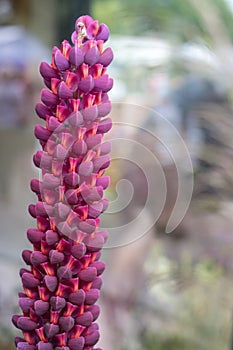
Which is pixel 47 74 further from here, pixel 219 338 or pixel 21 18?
pixel 21 18

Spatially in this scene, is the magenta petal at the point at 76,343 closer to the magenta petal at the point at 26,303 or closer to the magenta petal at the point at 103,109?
the magenta petal at the point at 26,303

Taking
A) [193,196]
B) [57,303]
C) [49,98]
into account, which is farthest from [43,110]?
[193,196]

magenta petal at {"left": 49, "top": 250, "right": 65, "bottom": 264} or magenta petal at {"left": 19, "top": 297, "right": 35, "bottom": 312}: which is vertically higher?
magenta petal at {"left": 49, "top": 250, "right": 65, "bottom": 264}

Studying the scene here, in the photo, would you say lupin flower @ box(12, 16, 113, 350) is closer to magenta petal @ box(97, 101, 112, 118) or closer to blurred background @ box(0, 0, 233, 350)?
magenta petal @ box(97, 101, 112, 118)

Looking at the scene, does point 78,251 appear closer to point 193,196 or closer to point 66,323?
point 66,323

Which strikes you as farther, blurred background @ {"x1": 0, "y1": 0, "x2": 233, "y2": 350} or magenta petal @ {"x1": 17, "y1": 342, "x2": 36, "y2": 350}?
blurred background @ {"x1": 0, "y1": 0, "x2": 233, "y2": 350}

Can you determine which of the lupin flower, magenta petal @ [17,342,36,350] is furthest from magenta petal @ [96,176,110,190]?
magenta petal @ [17,342,36,350]

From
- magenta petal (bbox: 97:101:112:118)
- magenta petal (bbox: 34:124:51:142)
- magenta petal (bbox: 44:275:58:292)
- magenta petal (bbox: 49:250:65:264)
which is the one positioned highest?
magenta petal (bbox: 97:101:112:118)
